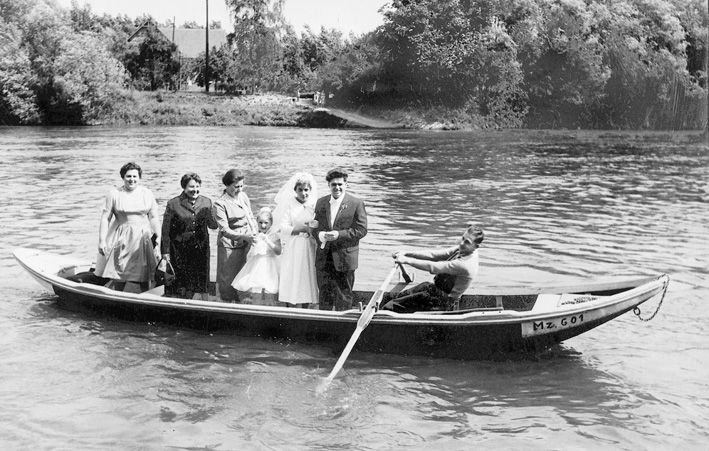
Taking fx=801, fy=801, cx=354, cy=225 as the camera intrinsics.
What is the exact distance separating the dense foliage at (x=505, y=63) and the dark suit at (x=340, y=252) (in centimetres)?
5483

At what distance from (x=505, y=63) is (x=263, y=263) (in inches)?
2514

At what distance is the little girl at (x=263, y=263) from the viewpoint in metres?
9.48

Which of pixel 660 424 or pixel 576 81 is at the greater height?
pixel 576 81

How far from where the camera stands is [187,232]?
31.9ft

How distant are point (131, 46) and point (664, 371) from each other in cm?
7123

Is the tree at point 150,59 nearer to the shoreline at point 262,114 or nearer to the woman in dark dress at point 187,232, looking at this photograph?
the shoreline at point 262,114

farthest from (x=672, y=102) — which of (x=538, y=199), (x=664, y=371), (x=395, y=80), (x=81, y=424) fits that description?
(x=81, y=424)

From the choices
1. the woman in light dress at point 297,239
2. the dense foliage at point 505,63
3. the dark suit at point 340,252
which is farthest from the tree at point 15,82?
the dark suit at point 340,252

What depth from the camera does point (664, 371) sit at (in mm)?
9055

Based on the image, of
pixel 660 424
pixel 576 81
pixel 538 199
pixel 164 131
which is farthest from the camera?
pixel 576 81

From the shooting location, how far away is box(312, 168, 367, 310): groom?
8992 mm

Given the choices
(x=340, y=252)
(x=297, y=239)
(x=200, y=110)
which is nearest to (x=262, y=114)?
(x=200, y=110)

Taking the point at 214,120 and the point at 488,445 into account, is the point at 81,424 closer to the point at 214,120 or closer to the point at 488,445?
the point at 488,445

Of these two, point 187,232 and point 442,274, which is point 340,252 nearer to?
point 442,274
